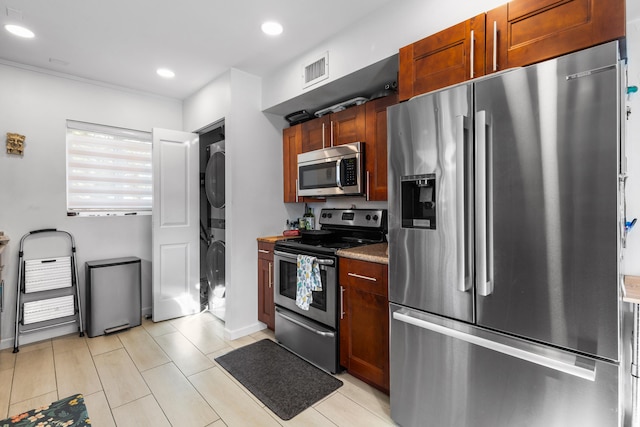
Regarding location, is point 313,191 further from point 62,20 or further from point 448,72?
point 62,20

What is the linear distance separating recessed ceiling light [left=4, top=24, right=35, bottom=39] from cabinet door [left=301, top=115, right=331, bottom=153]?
226 cm

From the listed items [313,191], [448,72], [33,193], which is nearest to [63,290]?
[33,193]

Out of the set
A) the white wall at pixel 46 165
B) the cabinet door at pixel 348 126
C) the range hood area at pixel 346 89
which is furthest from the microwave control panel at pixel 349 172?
the white wall at pixel 46 165

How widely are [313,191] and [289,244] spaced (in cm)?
60

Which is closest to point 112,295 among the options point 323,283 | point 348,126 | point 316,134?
point 323,283

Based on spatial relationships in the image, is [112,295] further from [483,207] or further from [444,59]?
[444,59]

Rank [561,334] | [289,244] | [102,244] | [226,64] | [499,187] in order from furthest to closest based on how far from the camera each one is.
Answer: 1. [102,244]
2. [226,64]
3. [289,244]
4. [499,187]
5. [561,334]

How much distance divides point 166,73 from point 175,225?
1.62m

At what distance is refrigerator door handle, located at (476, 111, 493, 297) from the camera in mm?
1373

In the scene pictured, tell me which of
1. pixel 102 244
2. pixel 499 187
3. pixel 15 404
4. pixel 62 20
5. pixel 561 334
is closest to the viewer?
pixel 561 334

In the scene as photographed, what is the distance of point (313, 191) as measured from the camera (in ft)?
9.89

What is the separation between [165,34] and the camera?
2410 mm

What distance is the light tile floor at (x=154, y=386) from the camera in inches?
75.2

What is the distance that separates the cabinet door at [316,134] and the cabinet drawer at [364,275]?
126 centimetres
